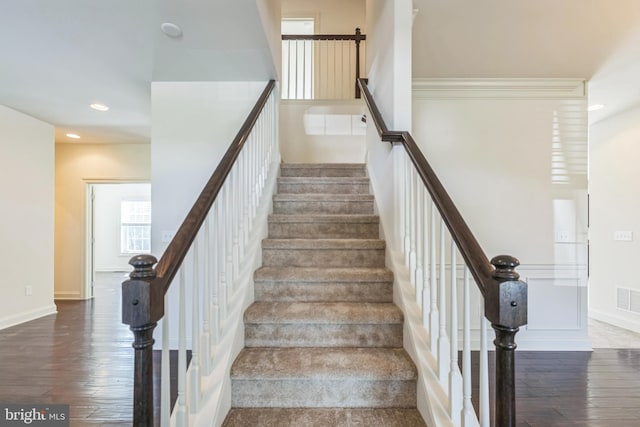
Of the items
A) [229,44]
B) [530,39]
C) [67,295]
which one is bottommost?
[67,295]

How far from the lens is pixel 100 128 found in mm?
4723

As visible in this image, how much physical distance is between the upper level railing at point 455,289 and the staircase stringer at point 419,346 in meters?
0.04

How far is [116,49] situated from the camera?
255 centimetres

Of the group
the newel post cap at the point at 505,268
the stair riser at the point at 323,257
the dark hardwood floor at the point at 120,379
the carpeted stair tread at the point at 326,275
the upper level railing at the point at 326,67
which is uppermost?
the upper level railing at the point at 326,67

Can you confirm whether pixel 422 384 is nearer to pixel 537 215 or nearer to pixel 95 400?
pixel 95 400

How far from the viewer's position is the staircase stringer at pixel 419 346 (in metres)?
1.46

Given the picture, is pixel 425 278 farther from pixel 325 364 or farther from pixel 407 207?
pixel 325 364

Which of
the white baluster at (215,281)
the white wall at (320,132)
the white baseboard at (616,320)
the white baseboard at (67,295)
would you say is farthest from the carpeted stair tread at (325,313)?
the white baseboard at (67,295)

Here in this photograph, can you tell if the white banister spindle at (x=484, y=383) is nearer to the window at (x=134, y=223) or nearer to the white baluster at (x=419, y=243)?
the white baluster at (x=419, y=243)

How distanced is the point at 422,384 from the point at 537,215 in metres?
2.54

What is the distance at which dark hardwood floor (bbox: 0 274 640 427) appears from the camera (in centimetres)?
210

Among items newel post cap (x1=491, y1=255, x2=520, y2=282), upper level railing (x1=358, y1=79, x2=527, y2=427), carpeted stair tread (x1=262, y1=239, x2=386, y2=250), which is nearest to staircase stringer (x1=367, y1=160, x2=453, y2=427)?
upper level railing (x1=358, y1=79, x2=527, y2=427)

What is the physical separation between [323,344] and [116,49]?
2695 mm

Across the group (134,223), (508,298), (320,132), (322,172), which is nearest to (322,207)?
(322,172)
